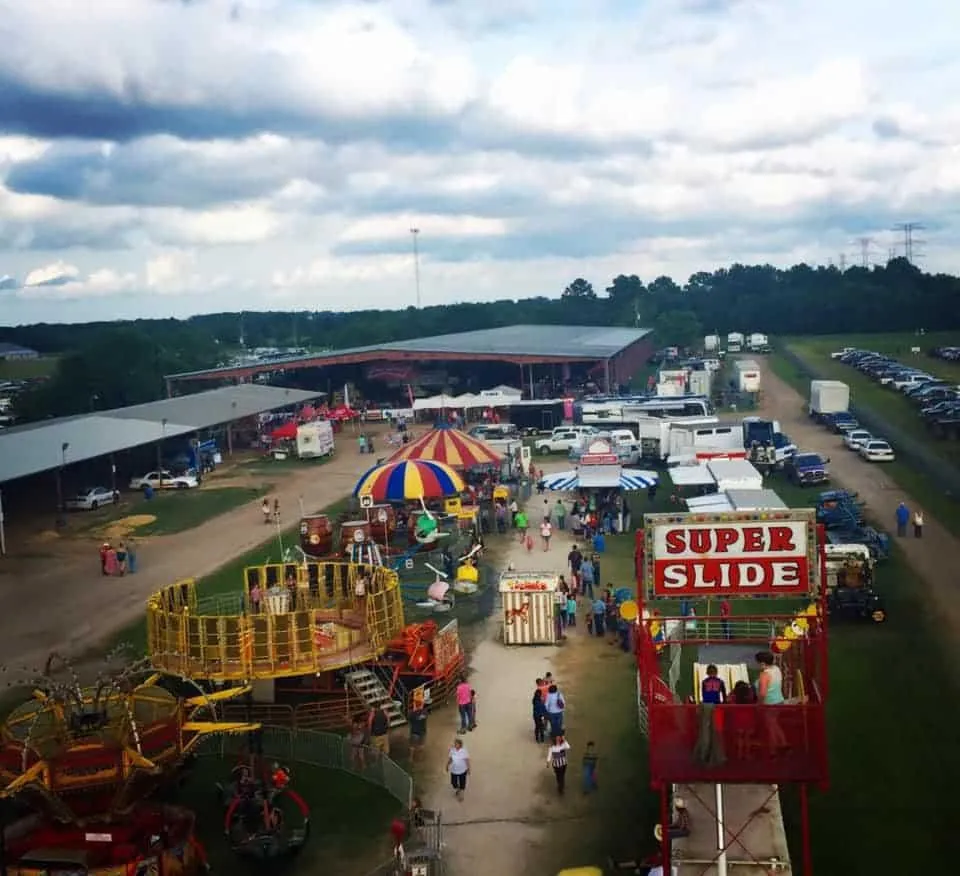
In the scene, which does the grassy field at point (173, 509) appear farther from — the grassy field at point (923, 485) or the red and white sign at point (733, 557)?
the red and white sign at point (733, 557)

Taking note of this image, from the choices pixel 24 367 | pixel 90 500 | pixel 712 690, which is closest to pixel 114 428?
pixel 90 500

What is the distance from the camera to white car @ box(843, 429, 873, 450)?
45750 millimetres

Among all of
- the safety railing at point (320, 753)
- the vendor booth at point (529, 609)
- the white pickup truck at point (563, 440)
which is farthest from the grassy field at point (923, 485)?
the safety railing at point (320, 753)

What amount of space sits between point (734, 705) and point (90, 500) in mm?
35728

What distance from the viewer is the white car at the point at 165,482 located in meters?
46.1

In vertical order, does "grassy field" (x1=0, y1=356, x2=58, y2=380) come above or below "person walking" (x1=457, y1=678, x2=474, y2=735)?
above

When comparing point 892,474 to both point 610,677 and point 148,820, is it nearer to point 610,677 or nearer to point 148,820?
point 610,677

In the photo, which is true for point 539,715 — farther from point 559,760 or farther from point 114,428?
point 114,428

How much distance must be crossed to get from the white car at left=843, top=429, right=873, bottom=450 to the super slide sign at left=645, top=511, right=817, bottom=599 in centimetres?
3623

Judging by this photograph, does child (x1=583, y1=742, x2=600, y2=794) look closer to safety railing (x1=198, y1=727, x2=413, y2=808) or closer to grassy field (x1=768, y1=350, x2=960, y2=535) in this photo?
safety railing (x1=198, y1=727, x2=413, y2=808)

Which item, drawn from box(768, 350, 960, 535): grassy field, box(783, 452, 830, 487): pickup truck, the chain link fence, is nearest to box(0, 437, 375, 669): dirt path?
box(783, 452, 830, 487): pickup truck

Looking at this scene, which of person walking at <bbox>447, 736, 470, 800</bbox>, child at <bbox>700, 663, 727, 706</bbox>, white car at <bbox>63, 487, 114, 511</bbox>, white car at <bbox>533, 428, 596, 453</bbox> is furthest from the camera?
white car at <bbox>533, 428, 596, 453</bbox>

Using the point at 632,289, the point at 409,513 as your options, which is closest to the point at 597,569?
the point at 409,513

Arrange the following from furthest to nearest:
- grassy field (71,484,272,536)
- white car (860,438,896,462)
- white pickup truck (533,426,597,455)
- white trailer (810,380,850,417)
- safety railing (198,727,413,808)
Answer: white trailer (810,380,850,417) < white pickup truck (533,426,597,455) < white car (860,438,896,462) < grassy field (71,484,272,536) < safety railing (198,727,413,808)
